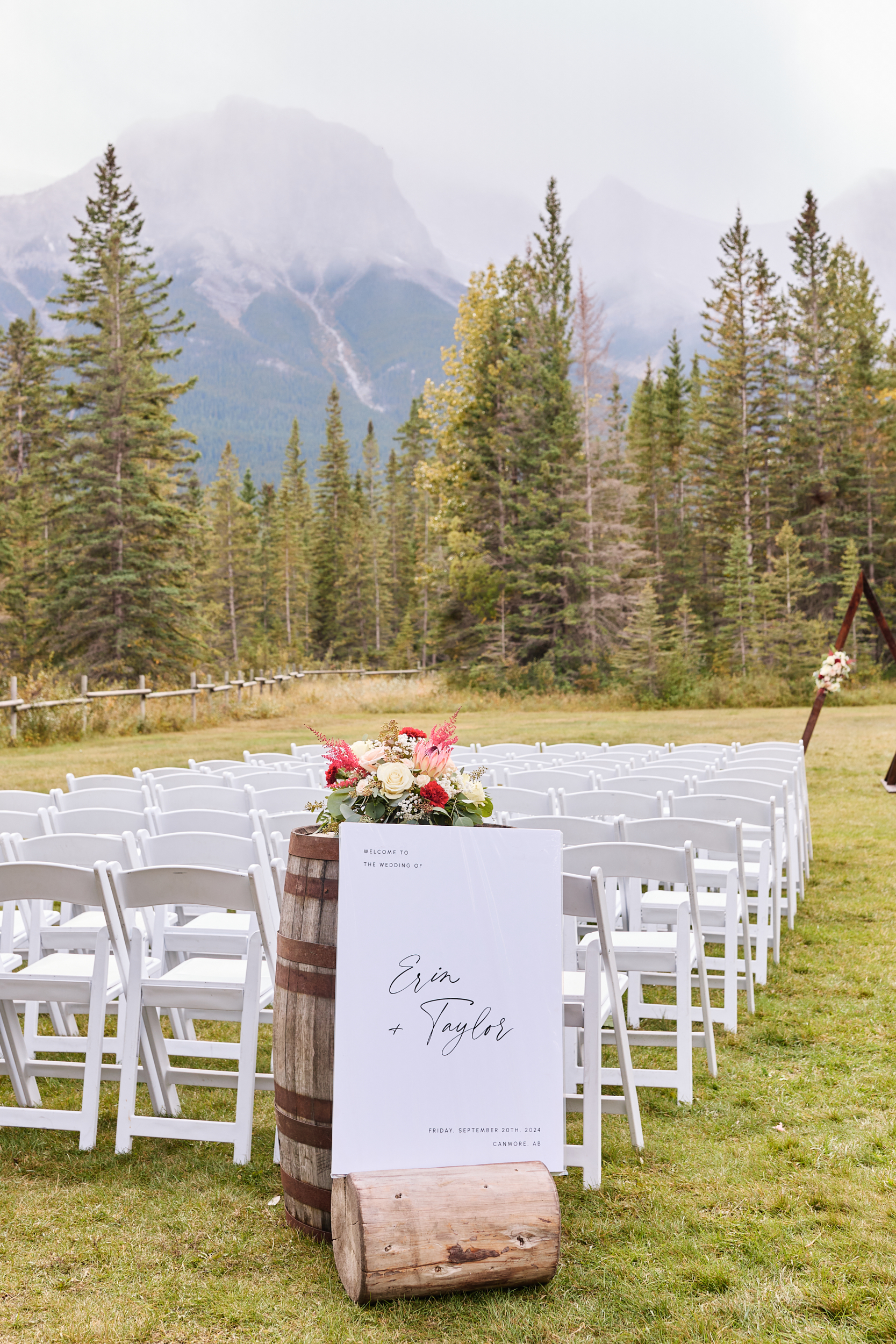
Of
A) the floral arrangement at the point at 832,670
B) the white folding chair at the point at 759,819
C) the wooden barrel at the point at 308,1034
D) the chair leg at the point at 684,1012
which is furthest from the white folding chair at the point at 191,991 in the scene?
the floral arrangement at the point at 832,670

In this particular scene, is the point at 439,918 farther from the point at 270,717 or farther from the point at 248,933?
the point at 270,717

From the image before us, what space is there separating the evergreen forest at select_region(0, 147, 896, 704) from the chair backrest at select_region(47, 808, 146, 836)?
2243 cm

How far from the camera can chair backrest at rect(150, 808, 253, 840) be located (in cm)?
469

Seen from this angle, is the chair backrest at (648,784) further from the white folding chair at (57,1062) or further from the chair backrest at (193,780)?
the white folding chair at (57,1062)

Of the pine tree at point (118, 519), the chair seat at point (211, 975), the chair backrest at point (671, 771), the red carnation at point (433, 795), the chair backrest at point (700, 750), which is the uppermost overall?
the pine tree at point (118, 519)

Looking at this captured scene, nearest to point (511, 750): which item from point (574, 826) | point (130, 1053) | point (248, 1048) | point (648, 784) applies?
point (648, 784)

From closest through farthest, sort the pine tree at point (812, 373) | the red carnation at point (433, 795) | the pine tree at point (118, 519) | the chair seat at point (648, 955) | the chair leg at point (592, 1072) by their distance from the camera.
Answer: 1. the red carnation at point (433, 795)
2. the chair leg at point (592, 1072)
3. the chair seat at point (648, 955)
4. the pine tree at point (118, 519)
5. the pine tree at point (812, 373)

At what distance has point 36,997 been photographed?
12.2ft

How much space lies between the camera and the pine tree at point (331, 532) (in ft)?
219

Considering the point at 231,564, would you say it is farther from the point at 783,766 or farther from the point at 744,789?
the point at 744,789

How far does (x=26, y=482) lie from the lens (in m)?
40.5

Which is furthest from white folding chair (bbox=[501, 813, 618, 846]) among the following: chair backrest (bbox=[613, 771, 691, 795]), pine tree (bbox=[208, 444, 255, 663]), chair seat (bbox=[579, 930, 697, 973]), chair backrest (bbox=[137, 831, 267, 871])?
pine tree (bbox=[208, 444, 255, 663])

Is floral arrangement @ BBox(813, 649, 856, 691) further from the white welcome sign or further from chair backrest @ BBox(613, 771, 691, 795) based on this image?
the white welcome sign

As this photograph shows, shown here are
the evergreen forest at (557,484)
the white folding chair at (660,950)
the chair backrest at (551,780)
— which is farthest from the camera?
the evergreen forest at (557,484)
